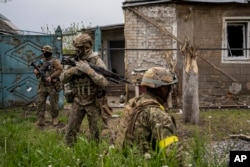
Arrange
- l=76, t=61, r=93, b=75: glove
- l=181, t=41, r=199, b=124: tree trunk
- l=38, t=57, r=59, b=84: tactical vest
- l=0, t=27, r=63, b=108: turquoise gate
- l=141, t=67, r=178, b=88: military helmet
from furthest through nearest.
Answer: l=0, t=27, r=63, b=108: turquoise gate < l=38, t=57, r=59, b=84: tactical vest < l=181, t=41, r=199, b=124: tree trunk < l=76, t=61, r=93, b=75: glove < l=141, t=67, r=178, b=88: military helmet

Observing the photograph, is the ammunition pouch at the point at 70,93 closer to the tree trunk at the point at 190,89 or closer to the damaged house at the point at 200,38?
the tree trunk at the point at 190,89

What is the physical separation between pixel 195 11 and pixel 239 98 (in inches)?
120

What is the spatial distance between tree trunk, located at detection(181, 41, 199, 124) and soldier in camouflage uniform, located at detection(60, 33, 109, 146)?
10.7 feet

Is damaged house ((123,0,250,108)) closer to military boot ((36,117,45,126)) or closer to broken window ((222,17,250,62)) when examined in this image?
broken window ((222,17,250,62))

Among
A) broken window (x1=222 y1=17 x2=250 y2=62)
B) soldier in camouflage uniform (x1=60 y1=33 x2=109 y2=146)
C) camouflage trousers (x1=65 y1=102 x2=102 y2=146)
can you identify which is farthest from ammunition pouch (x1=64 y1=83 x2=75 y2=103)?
broken window (x1=222 y1=17 x2=250 y2=62)

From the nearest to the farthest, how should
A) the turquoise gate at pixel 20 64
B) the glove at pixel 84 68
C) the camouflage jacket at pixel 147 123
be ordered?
1. the camouflage jacket at pixel 147 123
2. the glove at pixel 84 68
3. the turquoise gate at pixel 20 64

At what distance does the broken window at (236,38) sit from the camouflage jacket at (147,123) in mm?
10040

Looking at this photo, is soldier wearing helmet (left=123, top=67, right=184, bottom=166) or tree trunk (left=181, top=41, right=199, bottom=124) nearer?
soldier wearing helmet (left=123, top=67, right=184, bottom=166)

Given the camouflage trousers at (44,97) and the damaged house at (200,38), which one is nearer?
the camouflage trousers at (44,97)

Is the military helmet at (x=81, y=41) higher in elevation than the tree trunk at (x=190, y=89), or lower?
higher

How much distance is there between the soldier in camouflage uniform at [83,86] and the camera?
5883 millimetres

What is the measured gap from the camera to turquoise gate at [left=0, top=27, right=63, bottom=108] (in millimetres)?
10789

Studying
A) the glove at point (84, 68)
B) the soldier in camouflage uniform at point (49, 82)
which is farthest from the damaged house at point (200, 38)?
the glove at point (84, 68)

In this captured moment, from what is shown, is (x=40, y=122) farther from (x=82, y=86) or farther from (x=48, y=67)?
(x=82, y=86)
